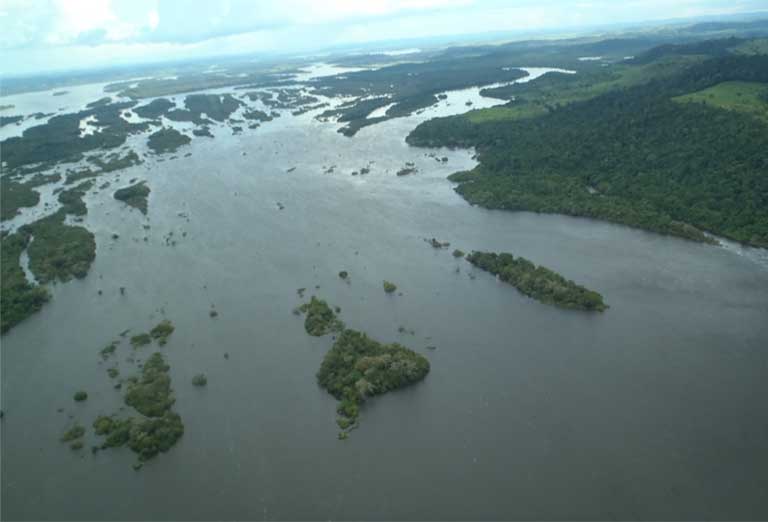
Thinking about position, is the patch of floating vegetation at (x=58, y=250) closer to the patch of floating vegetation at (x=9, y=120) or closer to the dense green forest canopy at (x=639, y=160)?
the dense green forest canopy at (x=639, y=160)

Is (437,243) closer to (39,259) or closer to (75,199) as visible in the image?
(39,259)

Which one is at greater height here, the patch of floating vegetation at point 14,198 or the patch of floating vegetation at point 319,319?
the patch of floating vegetation at point 14,198

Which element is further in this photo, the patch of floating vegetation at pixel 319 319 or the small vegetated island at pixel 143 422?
the patch of floating vegetation at pixel 319 319

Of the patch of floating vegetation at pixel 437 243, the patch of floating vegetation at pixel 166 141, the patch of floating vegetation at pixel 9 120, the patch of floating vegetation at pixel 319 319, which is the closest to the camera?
the patch of floating vegetation at pixel 319 319

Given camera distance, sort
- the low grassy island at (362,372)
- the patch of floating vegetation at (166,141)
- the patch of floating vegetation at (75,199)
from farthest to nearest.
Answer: the patch of floating vegetation at (166,141) → the patch of floating vegetation at (75,199) → the low grassy island at (362,372)

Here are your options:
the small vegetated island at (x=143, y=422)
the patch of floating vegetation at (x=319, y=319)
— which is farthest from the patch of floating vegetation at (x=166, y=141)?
the small vegetated island at (x=143, y=422)

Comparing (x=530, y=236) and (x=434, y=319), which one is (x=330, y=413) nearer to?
(x=434, y=319)

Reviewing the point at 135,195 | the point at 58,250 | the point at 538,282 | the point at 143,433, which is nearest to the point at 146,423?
the point at 143,433
